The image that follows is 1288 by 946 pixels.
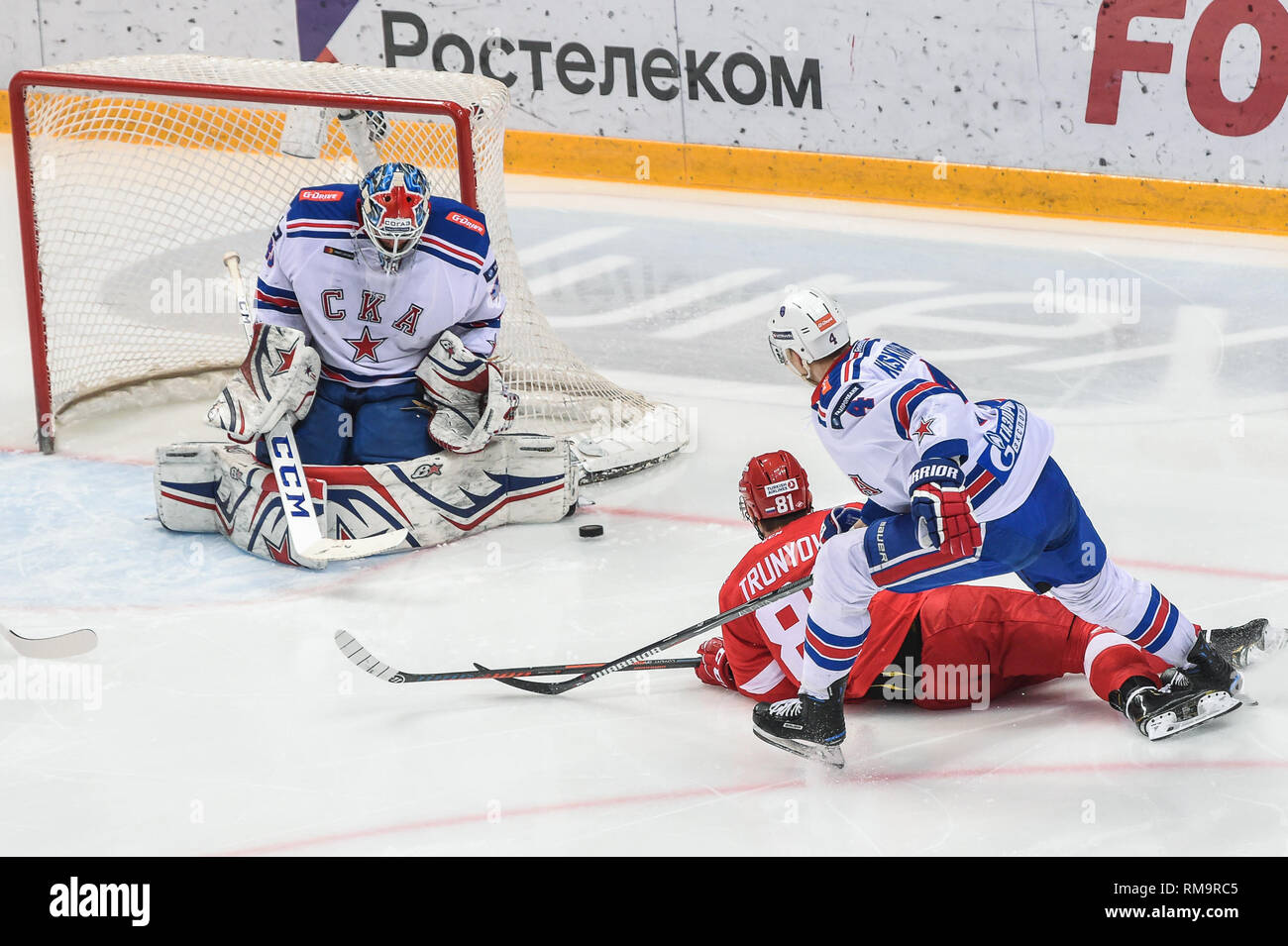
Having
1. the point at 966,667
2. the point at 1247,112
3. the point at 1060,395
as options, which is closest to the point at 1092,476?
the point at 1060,395

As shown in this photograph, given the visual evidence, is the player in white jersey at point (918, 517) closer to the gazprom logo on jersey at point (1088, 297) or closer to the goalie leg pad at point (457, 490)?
the goalie leg pad at point (457, 490)

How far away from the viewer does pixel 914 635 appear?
3742mm

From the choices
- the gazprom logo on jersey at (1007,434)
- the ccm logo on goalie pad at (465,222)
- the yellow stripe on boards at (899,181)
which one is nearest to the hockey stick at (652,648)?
the gazprom logo on jersey at (1007,434)

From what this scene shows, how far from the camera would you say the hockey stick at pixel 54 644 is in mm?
4152

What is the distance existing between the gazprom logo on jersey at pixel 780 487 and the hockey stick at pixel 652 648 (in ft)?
0.67

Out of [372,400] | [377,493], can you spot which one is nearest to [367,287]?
[372,400]

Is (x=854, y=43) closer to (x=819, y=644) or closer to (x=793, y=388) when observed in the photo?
(x=793, y=388)

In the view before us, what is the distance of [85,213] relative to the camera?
638 centimetres

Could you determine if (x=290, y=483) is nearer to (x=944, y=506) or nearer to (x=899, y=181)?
(x=944, y=506)

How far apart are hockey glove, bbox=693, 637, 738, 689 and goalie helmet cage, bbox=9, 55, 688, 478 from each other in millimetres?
1594

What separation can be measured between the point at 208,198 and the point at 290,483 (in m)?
1.80

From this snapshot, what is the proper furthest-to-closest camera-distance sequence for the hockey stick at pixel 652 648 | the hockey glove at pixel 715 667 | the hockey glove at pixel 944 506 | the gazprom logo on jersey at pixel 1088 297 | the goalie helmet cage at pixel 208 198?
the gazprom logo on jersey at pixel 1088 297 < the goalie helmet cage at pixel 208 198 < the hockey glove at pixel 715 667 < the hockey stick at pixel 652 648 < the hockey glove at pixel 944 506

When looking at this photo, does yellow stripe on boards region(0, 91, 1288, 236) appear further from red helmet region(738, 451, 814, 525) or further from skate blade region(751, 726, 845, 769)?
skate blade region(751, 726, 845, 769)

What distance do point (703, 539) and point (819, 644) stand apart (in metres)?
1.54
